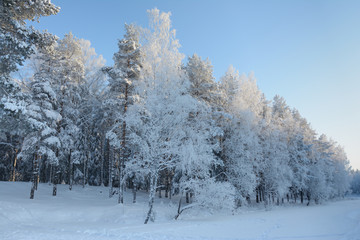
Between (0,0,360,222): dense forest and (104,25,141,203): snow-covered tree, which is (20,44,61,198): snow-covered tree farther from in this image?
(104,25,141,203): snow-covered tree

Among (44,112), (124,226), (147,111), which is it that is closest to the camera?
(124,226)

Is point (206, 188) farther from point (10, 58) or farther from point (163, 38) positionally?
point (10, 58)

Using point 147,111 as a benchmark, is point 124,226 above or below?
below

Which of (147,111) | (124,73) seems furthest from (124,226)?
(124,73)

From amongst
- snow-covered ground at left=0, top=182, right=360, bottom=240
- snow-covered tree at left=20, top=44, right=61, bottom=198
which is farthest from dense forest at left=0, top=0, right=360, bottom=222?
snow-covered ground at left=0, top=182, right=360, bottom=240

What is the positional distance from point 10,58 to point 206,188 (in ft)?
42.5

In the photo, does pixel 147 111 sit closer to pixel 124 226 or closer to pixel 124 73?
pixel 124 73

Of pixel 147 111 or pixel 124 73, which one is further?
pixel 124 73

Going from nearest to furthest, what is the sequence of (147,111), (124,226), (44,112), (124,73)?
(124,226) → (147,111) → (44,112) → (124,73)

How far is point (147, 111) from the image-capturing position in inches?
562

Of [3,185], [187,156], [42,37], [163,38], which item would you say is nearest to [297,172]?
[187,156]

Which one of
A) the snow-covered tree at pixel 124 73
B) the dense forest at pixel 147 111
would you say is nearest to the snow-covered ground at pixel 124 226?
the dense forest at pixel 147 111

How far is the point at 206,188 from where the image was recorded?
592 inches

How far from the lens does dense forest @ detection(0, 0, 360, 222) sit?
30.9ft
